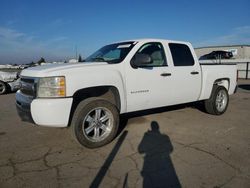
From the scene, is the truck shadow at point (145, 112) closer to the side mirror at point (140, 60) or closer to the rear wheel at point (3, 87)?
the side mirror at point (140, 60)

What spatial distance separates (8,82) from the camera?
13.2 metres

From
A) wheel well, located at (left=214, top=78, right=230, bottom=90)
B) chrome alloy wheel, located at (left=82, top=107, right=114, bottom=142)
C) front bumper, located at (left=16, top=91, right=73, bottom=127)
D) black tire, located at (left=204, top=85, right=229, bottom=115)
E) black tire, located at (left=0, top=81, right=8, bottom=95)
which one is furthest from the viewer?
black tire, located at (left=0, top=81, right=8, bottom=95)

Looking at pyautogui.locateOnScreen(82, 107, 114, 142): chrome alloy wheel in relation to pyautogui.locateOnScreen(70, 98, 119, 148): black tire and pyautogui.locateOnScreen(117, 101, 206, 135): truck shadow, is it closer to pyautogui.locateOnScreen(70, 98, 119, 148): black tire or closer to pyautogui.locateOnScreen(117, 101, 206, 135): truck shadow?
pyautogui.locateOnScreen(70, 98, 119, 148): black tire

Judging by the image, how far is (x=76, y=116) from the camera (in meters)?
4.20

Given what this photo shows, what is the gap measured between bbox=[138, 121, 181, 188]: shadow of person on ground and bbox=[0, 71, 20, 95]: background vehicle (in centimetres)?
1015

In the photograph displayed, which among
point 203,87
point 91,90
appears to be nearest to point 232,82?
point 203,87

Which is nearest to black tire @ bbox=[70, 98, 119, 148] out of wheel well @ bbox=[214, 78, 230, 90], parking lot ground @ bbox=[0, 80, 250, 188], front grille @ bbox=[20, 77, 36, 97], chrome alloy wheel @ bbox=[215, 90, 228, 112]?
parking lot ground @ bbox=[0, 80, 250, 188]

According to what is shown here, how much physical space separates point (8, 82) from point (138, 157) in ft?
37.1

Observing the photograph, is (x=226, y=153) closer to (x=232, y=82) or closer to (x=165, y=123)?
(x=165, y=123)

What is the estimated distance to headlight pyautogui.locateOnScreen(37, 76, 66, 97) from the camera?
4000mm

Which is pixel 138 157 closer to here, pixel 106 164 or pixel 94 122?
pixel 106 164

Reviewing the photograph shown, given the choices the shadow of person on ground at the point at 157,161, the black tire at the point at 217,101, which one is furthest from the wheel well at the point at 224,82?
the shadow of person on ground at the point at 157,161

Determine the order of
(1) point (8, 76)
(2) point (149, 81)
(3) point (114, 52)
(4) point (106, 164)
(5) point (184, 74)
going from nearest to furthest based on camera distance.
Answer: (4) point (106, 164) < (2) point (149, 81) < (3) point (114, 52) < (5) point (184, 74) < (1) point (8, 76)

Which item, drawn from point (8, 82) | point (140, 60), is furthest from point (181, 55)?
point (8, 82)
